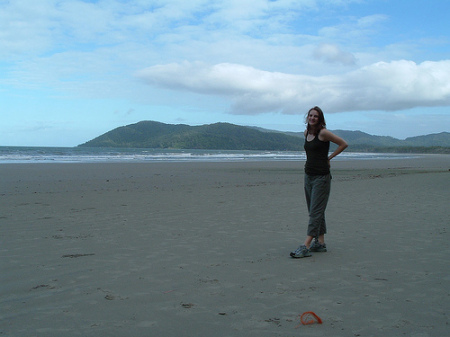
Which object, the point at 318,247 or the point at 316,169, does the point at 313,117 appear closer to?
the point at 316,169

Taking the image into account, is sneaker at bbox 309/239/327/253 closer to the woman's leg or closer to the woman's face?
the woman's leg

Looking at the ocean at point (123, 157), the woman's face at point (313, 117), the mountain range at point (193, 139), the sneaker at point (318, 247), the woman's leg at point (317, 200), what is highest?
the mountain range at point (193, 139)

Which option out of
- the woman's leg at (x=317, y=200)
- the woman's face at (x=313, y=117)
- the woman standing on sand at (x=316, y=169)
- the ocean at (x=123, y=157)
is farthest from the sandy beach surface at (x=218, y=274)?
the ocean at (x=123, y=157)

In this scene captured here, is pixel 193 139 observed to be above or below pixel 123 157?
above

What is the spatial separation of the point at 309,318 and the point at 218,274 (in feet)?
4.68

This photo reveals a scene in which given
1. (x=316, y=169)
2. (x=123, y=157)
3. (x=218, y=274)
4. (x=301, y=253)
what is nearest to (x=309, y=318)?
(x=218, y=274)

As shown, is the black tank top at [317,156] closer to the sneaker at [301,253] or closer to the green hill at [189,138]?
the sneaker at [301,253]

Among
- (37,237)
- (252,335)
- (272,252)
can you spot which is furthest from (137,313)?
(37,237)

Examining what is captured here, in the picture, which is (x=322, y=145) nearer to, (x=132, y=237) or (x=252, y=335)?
(x=252, y=335)

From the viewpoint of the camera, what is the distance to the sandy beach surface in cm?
318

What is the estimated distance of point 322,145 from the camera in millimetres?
5188

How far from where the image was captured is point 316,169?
5301mm

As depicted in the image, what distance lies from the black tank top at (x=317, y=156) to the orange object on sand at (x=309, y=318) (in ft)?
7.88

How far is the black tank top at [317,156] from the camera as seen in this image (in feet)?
17.0
